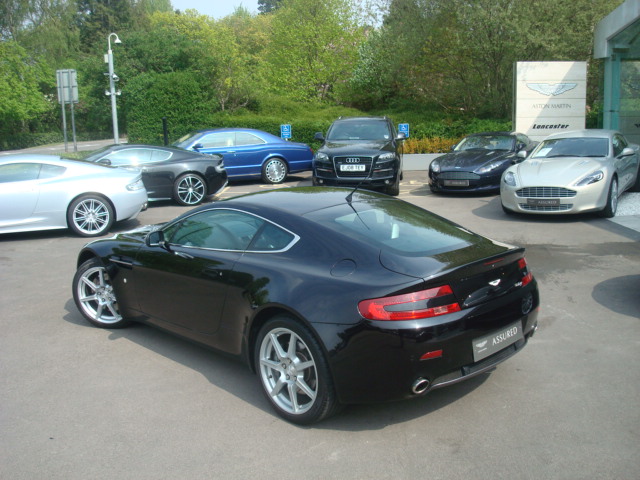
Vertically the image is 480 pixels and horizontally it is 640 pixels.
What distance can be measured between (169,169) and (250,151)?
150 inches

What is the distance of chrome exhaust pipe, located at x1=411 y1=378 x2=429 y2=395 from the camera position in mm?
3541

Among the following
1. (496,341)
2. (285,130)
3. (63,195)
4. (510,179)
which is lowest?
(496,341)

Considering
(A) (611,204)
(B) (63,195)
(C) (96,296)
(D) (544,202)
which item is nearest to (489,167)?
(D) (544,202)

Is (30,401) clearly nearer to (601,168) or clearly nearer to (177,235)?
(177,235)

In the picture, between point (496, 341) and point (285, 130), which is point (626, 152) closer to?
point (496, 341)

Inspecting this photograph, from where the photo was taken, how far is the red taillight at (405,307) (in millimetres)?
3521

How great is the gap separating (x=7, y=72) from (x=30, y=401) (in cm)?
4533

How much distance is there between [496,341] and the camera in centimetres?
389

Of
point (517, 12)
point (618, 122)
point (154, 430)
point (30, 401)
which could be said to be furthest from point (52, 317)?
point (517, 12)

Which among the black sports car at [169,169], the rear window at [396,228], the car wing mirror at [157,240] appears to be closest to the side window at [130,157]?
the black sports car at [169,169]

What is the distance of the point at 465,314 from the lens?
3656 mm

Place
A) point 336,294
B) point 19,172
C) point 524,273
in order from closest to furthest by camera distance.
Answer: point 336,294 → point 524,273 → point 19,172

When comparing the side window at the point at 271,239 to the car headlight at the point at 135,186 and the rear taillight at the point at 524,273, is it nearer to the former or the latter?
the rear taillight at the point at 524,273

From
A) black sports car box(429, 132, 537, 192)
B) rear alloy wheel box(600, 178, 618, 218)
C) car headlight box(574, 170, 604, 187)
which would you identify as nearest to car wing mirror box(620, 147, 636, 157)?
rear alloy wheel box(600, 178, 618, 218)
